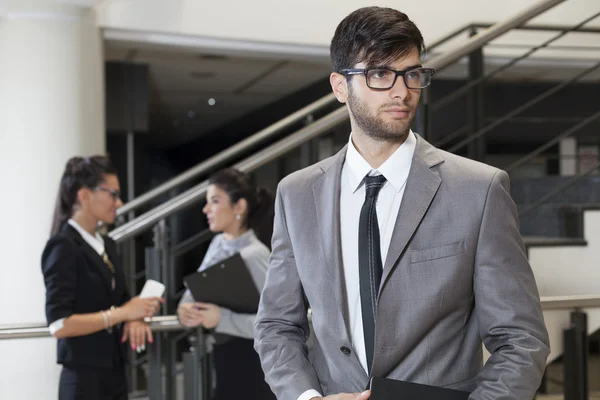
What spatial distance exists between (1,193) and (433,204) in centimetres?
384

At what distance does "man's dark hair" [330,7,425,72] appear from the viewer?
1.40 meters

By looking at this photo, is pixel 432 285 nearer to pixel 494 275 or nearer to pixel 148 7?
pixel 494 275

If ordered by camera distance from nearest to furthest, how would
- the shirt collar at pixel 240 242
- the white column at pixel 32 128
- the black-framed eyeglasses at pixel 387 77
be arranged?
the black-framed eyeglasses at pixel 387 77 < the shirt collar at pixel 240 242 < the white column at pixel 32 128

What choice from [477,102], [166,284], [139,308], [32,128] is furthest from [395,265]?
[32,128]

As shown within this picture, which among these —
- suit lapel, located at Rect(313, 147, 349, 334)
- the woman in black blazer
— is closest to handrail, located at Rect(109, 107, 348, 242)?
the woman in black blazer

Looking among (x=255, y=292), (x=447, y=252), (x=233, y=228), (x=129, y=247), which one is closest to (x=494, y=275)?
(x=447, y=252)

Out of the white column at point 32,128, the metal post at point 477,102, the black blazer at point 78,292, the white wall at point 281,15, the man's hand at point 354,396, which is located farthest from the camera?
the white wall at point 281,15

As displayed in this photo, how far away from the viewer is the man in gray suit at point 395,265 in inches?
53.2

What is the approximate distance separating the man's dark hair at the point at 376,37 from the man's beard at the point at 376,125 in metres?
0.07

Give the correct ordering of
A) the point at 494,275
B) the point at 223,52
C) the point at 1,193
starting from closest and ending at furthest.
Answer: the point at 494,275, the point at 1,193, the point at 223,52

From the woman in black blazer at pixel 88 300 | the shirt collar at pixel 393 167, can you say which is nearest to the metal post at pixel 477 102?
the woman in black blazer at pixel 88 300

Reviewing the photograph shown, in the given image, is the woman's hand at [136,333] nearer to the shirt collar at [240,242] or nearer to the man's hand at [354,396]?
the shirt collar at [240,242]

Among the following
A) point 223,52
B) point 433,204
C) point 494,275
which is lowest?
point 494,275

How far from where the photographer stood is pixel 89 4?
498 cm
